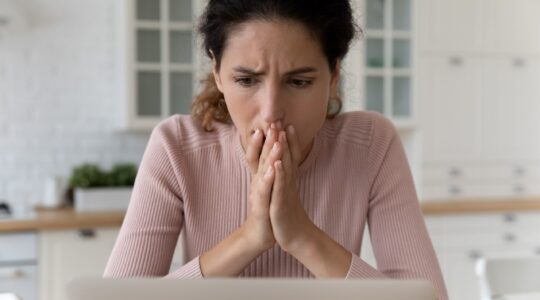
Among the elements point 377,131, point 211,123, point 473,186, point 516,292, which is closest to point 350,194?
point 377,131

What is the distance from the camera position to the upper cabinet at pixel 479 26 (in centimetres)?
374

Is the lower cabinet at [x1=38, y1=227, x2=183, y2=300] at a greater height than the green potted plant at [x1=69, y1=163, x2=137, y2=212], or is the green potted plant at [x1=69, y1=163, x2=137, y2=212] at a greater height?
the green potted plant at [x1=69, y1=163, x2=137, y2=212]

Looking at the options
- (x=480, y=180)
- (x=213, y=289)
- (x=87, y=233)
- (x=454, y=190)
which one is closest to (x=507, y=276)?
(x=213, y=289)

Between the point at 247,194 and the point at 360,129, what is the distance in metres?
0.29

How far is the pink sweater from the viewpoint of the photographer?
1.30 metres

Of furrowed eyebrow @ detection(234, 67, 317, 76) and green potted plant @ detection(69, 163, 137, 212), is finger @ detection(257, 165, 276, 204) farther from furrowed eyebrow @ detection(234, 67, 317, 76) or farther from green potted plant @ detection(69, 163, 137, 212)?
green potted plant @ detection(69, 163, 137, 212)

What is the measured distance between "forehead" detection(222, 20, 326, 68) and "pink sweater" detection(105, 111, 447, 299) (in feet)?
A: 0.90

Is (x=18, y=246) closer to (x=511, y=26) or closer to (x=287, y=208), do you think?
(x=287, y=208)

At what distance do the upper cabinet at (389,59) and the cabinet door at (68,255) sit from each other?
1.64m

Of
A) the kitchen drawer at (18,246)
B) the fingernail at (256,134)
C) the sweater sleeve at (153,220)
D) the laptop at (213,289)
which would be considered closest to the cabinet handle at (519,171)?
the kitchen drawer at (18,246)

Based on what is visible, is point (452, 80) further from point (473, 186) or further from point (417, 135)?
point (473, 186)

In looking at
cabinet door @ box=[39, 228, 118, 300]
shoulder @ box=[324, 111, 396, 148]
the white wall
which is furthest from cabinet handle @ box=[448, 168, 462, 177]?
shoulder @ box=[324, 111, 396, 148]

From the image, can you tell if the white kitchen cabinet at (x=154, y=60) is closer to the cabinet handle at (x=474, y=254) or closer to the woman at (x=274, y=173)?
the cabinet handle at (x=474, y=254)

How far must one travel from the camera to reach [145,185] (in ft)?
4.34
